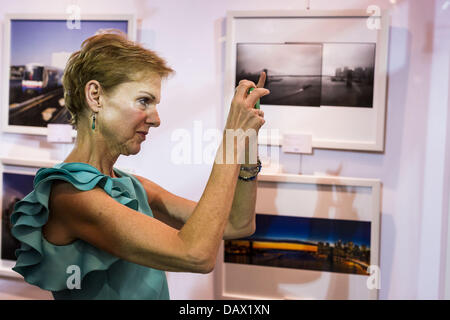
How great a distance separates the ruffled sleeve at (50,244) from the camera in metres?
0.66

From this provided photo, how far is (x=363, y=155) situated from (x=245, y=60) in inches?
11.9

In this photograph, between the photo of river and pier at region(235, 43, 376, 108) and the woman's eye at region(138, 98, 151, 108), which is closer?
the woman's eye at region(138, 98, 151, 108)

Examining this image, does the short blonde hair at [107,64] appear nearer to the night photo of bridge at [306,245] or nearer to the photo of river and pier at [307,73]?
the photo of river and pier at [307,73]

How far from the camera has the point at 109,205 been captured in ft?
2.05

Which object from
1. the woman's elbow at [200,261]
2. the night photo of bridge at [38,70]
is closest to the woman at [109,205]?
the woman's elbow at [200,261]

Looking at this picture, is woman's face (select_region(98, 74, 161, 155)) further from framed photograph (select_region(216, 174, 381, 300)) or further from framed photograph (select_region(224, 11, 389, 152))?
framed photograph (select_region(216, 174, 381, 300))

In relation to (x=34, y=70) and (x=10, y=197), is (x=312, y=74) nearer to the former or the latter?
(x=34, y=70)

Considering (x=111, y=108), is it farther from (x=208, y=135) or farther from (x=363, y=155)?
(x=363, y=155)

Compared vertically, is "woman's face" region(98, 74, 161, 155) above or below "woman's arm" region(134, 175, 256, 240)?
above

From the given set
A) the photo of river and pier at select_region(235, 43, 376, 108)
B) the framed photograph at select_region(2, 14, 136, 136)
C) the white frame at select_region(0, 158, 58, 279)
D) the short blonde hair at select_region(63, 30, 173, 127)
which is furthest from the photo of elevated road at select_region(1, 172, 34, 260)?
the photo of river and pier at select_region(235, 43, 376, 108)

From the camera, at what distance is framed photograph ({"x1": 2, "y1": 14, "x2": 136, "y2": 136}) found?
952mm

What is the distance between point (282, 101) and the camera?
0.90 meters

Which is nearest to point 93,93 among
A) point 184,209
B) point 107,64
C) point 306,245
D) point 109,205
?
point 107,64

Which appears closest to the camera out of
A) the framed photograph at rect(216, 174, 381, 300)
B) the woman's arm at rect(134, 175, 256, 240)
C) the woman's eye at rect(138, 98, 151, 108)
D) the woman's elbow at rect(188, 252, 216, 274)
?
the woman's elbow at rect(188, 252, 216, 274)
